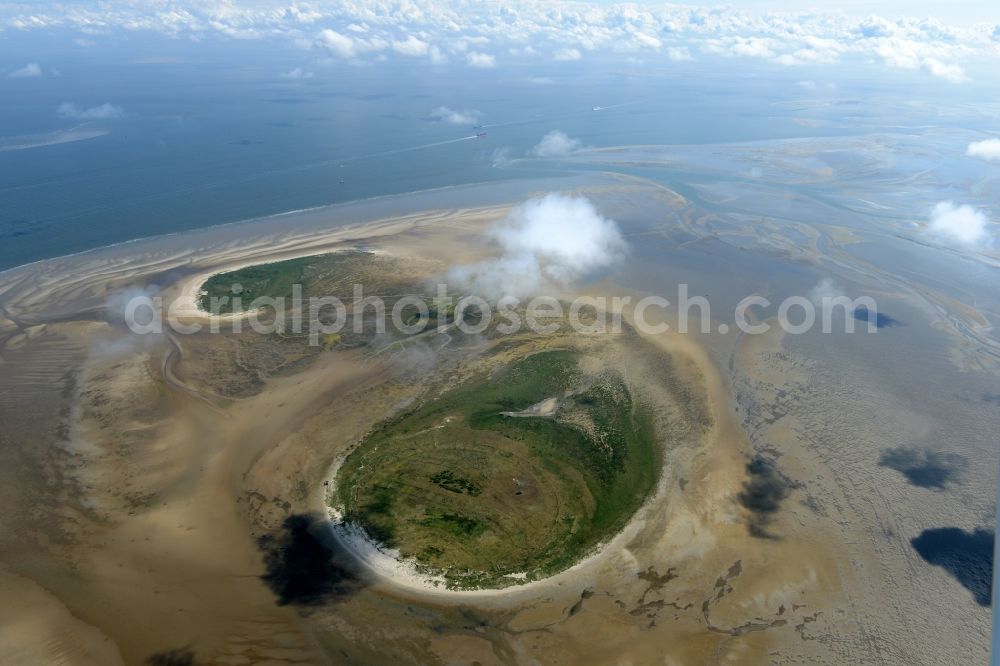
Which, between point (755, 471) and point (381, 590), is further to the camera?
point (755, 471)

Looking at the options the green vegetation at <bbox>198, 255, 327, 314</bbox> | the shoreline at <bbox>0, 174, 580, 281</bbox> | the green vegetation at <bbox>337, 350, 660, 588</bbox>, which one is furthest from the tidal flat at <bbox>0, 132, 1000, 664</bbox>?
the shoreline at <bbox>0, 174, 580, 281</bbox>

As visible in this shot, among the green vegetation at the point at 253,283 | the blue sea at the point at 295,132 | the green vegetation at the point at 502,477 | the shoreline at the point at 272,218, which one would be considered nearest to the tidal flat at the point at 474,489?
the green vegetation at the point at 502,477

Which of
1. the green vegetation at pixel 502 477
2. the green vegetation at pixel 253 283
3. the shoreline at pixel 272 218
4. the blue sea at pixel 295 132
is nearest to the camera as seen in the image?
the green vegetation at pixel 502 477

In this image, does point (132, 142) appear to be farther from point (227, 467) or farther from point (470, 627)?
point (470, 627)

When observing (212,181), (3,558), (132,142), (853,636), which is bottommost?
(853,636)

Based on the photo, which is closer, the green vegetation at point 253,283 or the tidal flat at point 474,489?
the tidal flat at point 474,489

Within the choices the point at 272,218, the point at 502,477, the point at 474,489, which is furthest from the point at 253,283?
the point at 502,477

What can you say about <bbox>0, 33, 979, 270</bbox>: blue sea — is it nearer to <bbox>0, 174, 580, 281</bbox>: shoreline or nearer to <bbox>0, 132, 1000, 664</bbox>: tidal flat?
<bbox>0, 174, 580, 281</bbox>: shoreline

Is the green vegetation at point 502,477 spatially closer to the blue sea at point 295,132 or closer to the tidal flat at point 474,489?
the tidal flat at point 474,489

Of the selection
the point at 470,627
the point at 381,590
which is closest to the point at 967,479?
the point at 470,627
